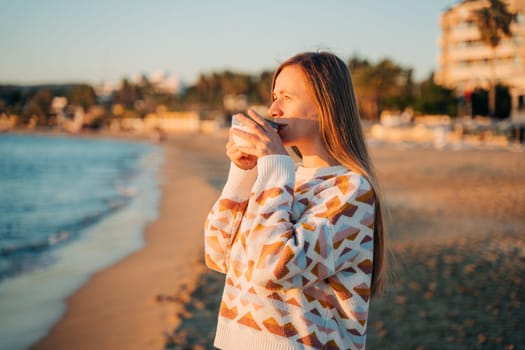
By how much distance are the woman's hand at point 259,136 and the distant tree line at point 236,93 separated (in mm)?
740

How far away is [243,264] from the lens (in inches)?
54.1

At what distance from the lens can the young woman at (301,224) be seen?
4.21 feet

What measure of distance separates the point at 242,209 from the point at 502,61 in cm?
5544

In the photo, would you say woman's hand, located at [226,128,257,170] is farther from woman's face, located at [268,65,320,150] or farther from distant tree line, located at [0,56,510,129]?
distant tree line, located at [0,56,510,129]

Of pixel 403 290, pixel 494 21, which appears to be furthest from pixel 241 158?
pixel 494 21

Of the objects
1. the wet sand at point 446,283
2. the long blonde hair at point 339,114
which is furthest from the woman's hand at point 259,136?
the wet sand at point 446,283

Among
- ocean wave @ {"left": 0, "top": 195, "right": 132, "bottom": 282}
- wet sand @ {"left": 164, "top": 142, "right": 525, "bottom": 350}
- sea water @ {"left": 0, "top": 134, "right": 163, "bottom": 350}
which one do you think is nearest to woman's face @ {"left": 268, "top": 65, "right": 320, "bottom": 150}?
wet sand @ {"left": 164, "top": 142, "right": 525, "bottom": 350}

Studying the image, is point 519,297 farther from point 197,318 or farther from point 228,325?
point 228,325

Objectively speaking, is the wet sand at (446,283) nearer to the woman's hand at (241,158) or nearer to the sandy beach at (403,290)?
the sandy beach at (403,290)

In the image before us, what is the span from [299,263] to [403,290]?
4.22m

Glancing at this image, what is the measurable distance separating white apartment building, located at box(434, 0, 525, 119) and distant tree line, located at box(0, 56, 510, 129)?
2.93m

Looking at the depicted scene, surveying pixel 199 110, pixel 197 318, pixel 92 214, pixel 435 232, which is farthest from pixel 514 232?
pixel 199 110

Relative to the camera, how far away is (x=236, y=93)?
89.8m

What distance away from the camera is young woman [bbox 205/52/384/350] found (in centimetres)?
128
